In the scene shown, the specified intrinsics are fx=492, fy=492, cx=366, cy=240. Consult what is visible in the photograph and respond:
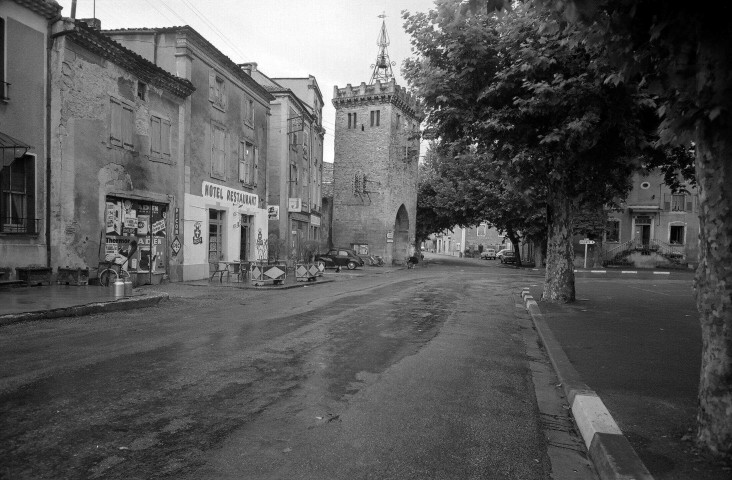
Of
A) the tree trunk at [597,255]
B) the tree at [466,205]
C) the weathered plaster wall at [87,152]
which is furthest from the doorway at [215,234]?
→ the tree trunk at [597,255]

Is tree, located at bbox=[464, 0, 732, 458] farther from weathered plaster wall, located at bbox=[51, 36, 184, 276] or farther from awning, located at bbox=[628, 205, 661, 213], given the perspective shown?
awning, located at bbox=[628, 205, 661, 213]

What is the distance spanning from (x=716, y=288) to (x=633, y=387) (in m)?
2.12

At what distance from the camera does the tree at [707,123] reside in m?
3.28

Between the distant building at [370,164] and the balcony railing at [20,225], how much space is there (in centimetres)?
3405

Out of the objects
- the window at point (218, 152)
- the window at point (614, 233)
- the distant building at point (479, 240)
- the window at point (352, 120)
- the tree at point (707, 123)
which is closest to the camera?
the tree at point (707, 123)

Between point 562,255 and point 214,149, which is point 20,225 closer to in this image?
point 214,149

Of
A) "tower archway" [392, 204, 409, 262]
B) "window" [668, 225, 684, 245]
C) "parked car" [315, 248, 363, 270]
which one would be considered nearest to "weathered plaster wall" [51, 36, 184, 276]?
"parked car" [315, 248, 363, 270]

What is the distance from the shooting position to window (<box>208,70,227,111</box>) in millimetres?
21312

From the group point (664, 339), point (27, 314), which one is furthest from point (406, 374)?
point (27, 314)

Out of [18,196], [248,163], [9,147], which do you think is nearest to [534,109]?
[9,147]

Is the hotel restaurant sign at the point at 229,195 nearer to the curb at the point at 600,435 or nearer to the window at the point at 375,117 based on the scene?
the curb at the point at 600,435

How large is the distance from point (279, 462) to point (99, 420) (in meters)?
1.69

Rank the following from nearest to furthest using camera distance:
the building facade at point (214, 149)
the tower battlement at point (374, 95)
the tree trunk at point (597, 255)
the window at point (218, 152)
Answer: the building facade at point (214, 149) < the window at point (218, 152) < the tree trunk at point (597, 255) < the tower battlement at point (374, 95)

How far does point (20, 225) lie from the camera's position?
13.0m
